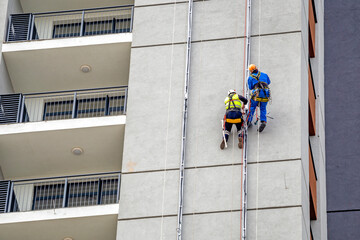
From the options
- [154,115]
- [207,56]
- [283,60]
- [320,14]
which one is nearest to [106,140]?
[154,115]

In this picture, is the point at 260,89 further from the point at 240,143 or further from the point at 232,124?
the point at 240,143

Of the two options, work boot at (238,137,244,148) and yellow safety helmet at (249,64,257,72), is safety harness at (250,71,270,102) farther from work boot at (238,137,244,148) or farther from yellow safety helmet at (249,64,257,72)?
work boot at (238,137,244,148)

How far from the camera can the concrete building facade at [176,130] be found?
97.8 ft

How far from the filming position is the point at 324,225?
3503cm

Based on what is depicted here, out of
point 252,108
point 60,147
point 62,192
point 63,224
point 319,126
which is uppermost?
point 319,126

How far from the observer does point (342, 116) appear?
38438 mm

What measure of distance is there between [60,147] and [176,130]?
14.3 ft

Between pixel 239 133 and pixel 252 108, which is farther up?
pixel 252 108

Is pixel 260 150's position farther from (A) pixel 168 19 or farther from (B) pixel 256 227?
(A) pixel 168 19

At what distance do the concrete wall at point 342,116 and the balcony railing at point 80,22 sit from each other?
857 cm

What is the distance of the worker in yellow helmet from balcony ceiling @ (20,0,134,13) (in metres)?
8.23

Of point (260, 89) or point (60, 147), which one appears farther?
point (60, 147)

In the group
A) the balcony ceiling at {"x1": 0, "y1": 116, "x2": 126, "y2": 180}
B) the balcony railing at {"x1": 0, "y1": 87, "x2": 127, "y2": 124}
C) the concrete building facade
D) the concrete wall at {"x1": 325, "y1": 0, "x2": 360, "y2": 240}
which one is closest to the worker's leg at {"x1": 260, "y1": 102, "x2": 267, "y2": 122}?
the concrete building facade

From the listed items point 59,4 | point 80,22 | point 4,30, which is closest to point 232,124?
point 80,22
